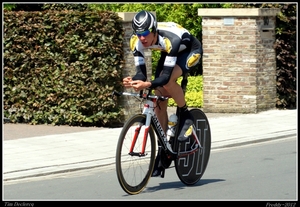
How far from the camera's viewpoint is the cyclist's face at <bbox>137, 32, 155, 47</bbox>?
328 inches

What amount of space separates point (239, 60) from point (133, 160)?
28.4ft

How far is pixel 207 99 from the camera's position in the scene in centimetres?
1703

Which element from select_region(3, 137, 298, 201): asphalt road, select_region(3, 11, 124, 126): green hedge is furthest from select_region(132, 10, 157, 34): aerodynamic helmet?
select_region(3, 11, 124, 126): green hedge

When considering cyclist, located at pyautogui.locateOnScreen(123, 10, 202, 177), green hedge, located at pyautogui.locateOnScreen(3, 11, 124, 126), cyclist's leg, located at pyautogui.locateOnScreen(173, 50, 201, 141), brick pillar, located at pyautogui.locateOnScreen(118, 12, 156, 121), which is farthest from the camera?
brick pillar, located at pyautogui.locateOnScreen(118, 12, 156, 121)

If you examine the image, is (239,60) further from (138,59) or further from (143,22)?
(143,22)

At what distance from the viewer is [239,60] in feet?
54.9

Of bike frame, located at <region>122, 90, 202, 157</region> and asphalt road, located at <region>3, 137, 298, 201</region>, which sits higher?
bike frame, located at <region>122, 90, 202, 157</region>

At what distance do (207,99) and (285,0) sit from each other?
2487mm

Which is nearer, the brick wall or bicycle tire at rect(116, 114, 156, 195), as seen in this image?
bicycle tire at rect(116, 114, 156, 195)

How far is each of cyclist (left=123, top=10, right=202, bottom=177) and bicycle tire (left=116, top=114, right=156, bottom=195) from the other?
24 centimetres

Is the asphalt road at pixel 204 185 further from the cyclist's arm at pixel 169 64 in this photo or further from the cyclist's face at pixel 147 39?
the cyclist's face at pixel 147 39

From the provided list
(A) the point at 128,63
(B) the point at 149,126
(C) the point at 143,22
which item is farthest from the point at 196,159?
(A) the point at 128,63

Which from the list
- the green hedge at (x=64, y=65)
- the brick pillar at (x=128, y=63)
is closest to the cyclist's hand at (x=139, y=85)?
the green hedge at (x=64, y=65)

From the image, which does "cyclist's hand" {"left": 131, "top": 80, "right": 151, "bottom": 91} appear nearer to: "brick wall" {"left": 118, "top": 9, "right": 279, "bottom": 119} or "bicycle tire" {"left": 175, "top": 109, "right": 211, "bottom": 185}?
"bicycle tire" {"left": 175, "top": 109, "right": 211, "bottom": 185}
